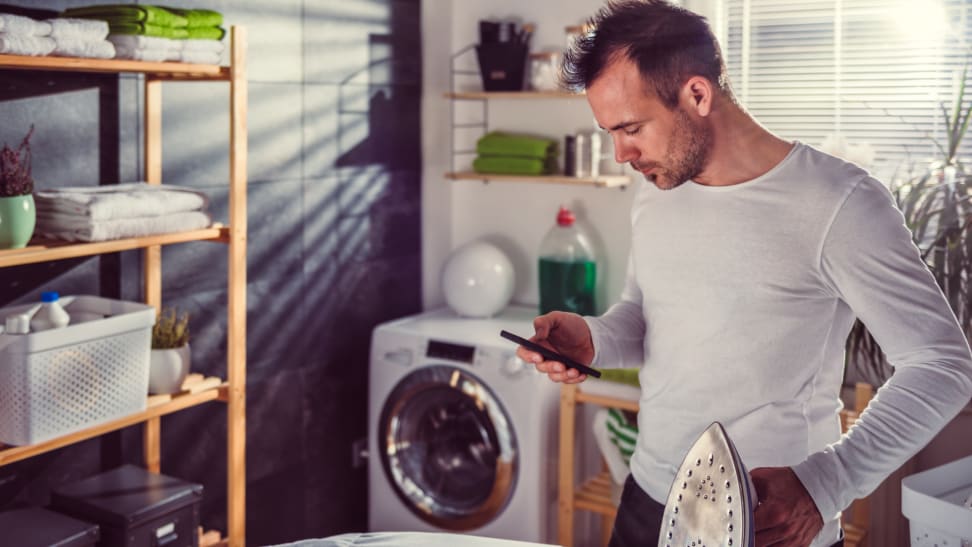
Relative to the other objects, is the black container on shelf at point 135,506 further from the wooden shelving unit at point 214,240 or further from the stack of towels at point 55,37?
the stack of towels at point 55,37

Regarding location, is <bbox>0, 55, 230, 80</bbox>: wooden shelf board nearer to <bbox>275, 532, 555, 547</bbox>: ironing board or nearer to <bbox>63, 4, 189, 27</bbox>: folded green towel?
<bbox>63, 4, 189, 27</bbox>: folded green towel

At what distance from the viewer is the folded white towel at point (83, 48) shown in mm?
2035

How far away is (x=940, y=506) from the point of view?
2.04m

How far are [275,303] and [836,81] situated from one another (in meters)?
1.76

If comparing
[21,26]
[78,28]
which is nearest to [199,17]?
[78,28]

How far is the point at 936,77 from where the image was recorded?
9.28 ft

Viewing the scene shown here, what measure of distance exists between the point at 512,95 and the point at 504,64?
0.13m

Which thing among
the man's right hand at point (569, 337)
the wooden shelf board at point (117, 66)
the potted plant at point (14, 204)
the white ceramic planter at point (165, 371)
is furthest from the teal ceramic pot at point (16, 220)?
the man's right hand at point (569, 337)

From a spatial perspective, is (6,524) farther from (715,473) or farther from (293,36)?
(715,473)

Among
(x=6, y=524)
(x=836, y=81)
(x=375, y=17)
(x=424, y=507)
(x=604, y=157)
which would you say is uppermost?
(x=375, y=17)

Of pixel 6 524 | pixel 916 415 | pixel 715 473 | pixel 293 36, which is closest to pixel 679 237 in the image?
pixel 916 415

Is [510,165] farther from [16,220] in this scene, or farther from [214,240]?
[16,220]

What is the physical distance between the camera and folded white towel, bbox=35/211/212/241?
84.4 inches

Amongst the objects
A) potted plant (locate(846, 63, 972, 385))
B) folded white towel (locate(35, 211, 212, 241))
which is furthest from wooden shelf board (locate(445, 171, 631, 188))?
folded white towel (locate(35, 211, 212, 241))
